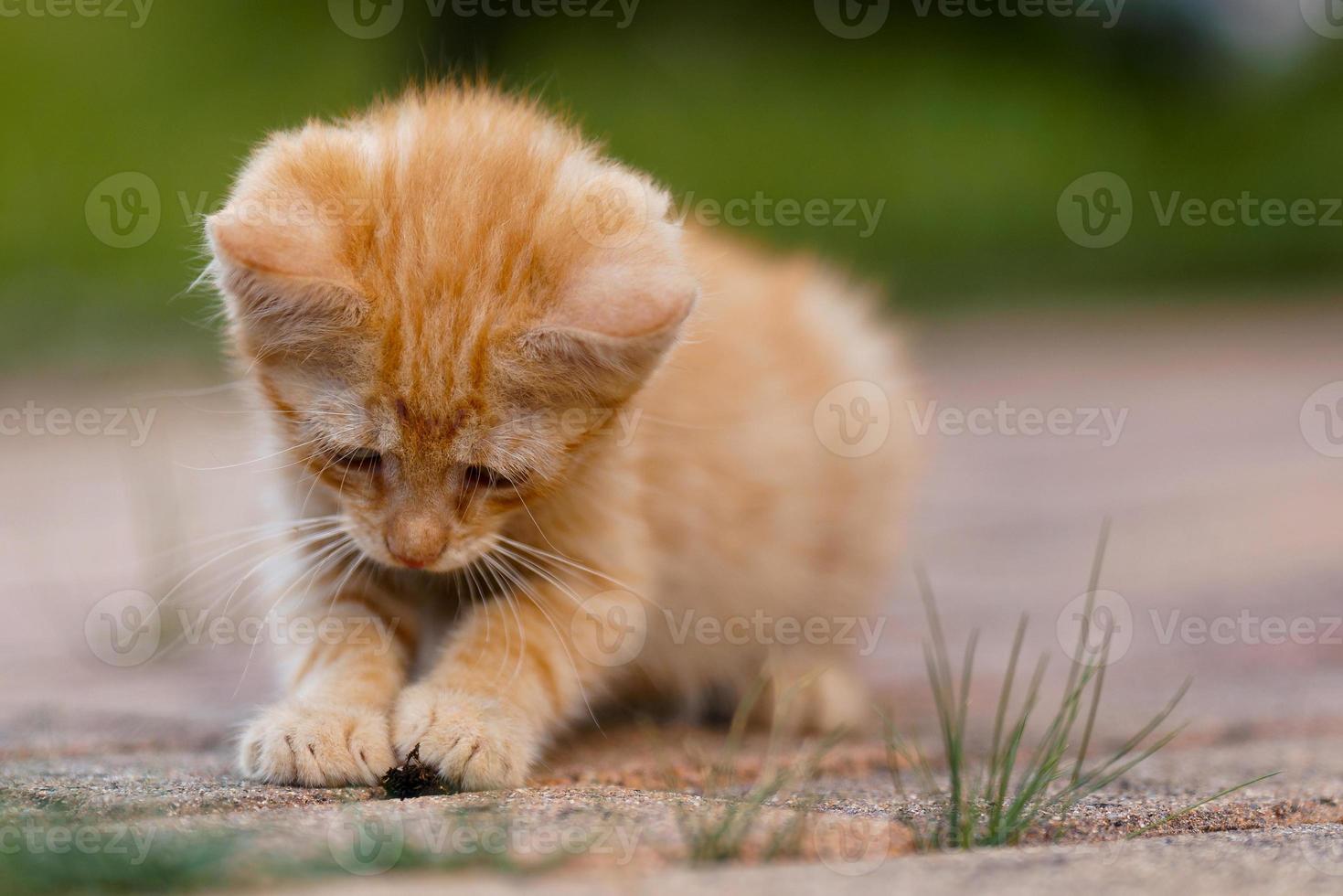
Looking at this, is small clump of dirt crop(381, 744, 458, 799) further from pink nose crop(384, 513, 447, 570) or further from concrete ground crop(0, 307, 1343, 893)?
pink nose crop(384, 513, 447, 570)

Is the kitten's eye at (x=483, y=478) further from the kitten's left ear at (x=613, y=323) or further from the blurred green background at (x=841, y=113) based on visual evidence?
the blurred green background at (x=841, y=113)

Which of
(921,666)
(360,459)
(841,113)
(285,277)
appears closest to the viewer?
(285,277)

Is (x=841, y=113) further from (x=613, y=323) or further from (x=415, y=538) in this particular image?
(x=415, y=538)

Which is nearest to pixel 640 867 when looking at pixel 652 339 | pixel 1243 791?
pixel 652 339

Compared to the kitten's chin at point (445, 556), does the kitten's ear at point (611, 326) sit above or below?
above

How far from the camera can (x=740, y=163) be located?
845 centimetres

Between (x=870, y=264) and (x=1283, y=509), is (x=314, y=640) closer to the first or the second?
(x=1283, y=509)

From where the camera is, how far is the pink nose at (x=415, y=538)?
2.01 meters

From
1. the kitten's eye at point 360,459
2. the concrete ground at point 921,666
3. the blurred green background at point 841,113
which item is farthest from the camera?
the blurred green background at point 841,113

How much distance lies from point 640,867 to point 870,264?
7.32 metres

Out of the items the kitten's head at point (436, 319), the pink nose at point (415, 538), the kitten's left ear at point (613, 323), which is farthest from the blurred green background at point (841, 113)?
the pink nose at point (415, 538)

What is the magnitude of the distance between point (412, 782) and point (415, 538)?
14.5 inches

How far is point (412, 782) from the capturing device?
1.93 metres

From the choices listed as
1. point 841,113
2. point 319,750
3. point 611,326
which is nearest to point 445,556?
point 319,750
